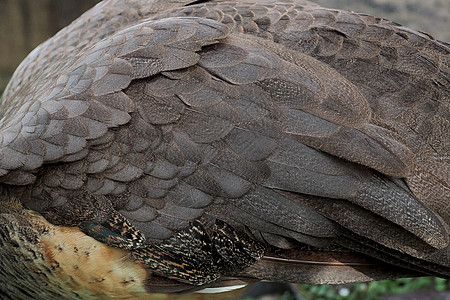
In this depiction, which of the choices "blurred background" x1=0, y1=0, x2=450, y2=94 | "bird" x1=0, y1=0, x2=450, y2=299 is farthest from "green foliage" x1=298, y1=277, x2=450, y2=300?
"blurred background" x1=0, y1=0, x2=450, y2=94

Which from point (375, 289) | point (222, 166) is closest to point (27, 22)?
point (375, 289)

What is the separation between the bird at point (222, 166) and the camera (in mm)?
2881

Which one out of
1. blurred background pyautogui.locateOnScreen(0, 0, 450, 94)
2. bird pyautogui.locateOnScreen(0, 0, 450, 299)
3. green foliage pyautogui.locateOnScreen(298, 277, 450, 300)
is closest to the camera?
bird pyautogui.locateOnScreen(0, 0, 450, 299)

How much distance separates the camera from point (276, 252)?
3.05 m

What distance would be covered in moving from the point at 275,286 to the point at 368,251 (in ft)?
8.87

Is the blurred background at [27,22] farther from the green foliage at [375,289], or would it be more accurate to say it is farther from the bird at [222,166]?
the bird at [222,166]

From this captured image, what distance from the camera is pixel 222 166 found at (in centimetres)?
289

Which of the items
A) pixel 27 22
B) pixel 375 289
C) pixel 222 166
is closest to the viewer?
pixel 222 166

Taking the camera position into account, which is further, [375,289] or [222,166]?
[375,289]

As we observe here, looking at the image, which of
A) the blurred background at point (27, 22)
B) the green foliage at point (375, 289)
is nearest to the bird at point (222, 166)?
the green foliage at point (375, 289)

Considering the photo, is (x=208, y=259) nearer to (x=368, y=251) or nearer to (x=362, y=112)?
(x=368, y=251)

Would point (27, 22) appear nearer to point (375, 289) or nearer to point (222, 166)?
point (375, 289)

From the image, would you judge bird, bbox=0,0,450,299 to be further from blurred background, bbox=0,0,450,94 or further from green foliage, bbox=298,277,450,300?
blurred background, bbox=0,0,450,94

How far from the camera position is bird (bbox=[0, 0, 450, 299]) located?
2.88 m
